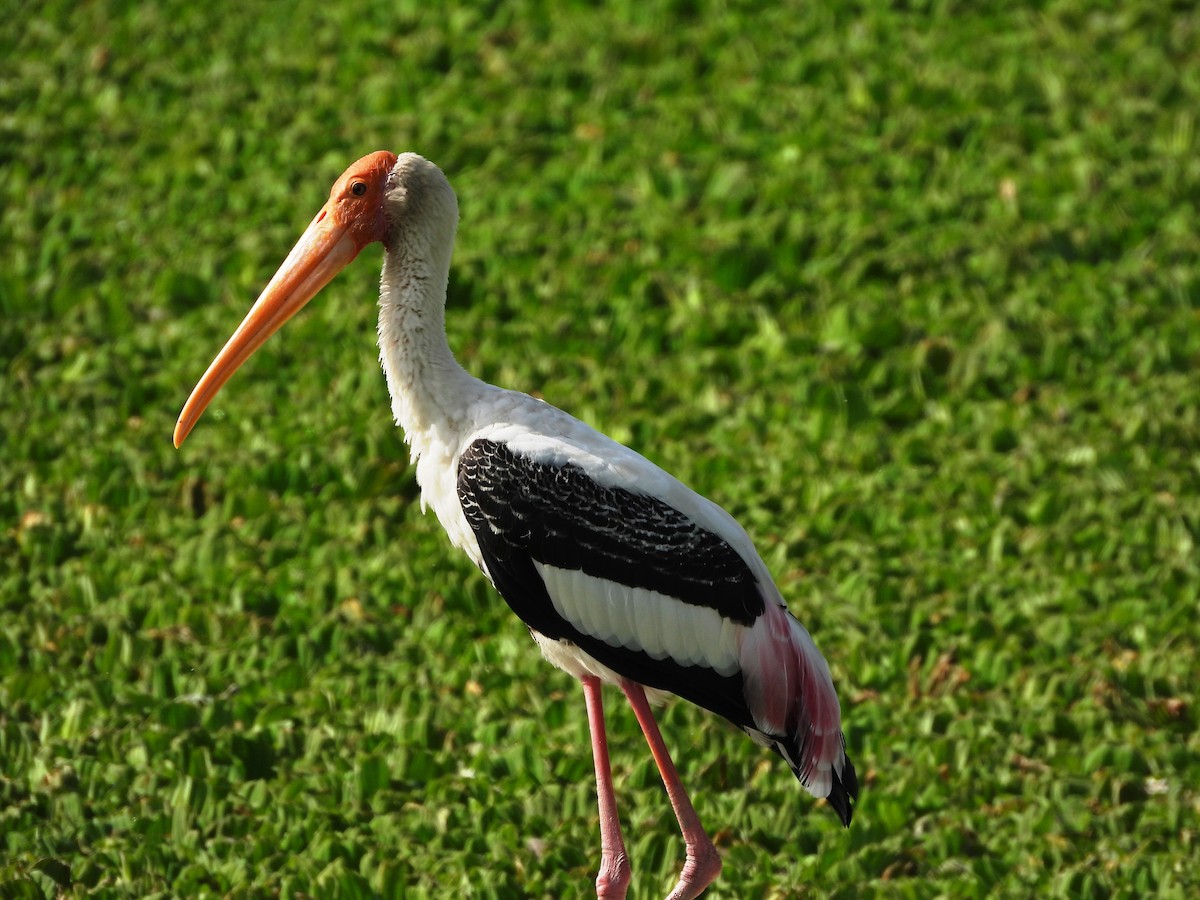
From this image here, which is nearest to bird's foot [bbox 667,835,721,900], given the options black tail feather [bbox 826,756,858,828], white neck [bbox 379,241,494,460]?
black tail feather [bbox 826,756,858,828]

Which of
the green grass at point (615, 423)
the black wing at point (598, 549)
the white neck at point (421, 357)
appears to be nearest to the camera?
the black wing at point (598, 549)

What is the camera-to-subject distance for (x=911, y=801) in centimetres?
557

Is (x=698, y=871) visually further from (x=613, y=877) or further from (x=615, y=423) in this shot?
(x=615, y=423)

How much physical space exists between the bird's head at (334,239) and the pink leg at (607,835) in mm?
1443

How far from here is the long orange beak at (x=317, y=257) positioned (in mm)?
4906

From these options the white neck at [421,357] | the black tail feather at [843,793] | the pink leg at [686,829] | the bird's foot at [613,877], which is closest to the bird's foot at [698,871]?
the pink leg at [686,829]

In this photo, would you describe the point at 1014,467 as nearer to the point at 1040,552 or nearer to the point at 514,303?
the point at 1040,552

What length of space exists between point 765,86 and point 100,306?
419cm

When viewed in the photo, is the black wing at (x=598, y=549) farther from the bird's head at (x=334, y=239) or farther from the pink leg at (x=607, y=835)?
the bird's head at (x=334, y=239)

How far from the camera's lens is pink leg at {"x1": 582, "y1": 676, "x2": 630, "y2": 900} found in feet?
16.0

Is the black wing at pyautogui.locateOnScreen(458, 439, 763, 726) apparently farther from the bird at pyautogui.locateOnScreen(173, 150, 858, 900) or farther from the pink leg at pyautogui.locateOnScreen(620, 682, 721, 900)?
the pink leg at pyautogui.locateOnScreen(620, 682, 721, 900)

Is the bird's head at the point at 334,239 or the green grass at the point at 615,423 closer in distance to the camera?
the bird's head at the point at 334,239

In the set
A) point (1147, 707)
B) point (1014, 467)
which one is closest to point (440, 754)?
point (1147, 707)

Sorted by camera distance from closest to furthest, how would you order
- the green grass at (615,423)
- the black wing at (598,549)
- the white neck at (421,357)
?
the black wing at (598,549)
the white neck at (421,357)
the green grass at (615,423)
